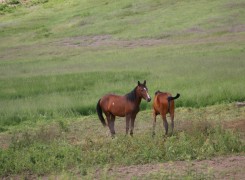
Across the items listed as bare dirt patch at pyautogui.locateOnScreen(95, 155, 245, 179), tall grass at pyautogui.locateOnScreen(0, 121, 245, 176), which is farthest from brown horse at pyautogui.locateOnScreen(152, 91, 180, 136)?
bare dirt patch at pyautogui.locateOnScreen(95, 155, 245, 179)

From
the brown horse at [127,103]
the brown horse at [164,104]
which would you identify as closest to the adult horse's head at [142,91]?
the brown horse at [127,103]

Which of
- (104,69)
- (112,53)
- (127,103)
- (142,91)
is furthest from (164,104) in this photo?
(112,53)

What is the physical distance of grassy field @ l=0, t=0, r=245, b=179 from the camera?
1226 centimetres

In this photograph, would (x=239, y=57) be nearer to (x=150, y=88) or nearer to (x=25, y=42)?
(x=150, y=88)

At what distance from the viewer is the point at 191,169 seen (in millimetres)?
10281

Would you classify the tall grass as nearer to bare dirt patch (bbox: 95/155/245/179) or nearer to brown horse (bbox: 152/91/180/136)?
bare dirt patch (bbox: 95/155/245/179)

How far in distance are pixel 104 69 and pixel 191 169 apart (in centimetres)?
1905

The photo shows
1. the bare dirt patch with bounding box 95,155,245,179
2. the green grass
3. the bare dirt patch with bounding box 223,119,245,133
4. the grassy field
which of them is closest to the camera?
the bare dirt patch with bounding box 95,155,245,179

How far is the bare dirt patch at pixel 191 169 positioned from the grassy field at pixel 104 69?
43 centimetres

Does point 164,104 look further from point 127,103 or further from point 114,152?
point 114,152

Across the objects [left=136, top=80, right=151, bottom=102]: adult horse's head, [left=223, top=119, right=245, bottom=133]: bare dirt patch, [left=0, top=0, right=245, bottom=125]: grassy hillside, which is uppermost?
[left=136, top=80, right=151, bottom=102]: adult horse's head

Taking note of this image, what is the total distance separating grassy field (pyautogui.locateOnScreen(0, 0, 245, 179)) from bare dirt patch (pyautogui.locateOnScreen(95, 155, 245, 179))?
431mm

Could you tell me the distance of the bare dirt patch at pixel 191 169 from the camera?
10016mm

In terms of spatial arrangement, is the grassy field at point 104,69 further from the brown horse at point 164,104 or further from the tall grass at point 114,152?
the brown horse at point 164,104
